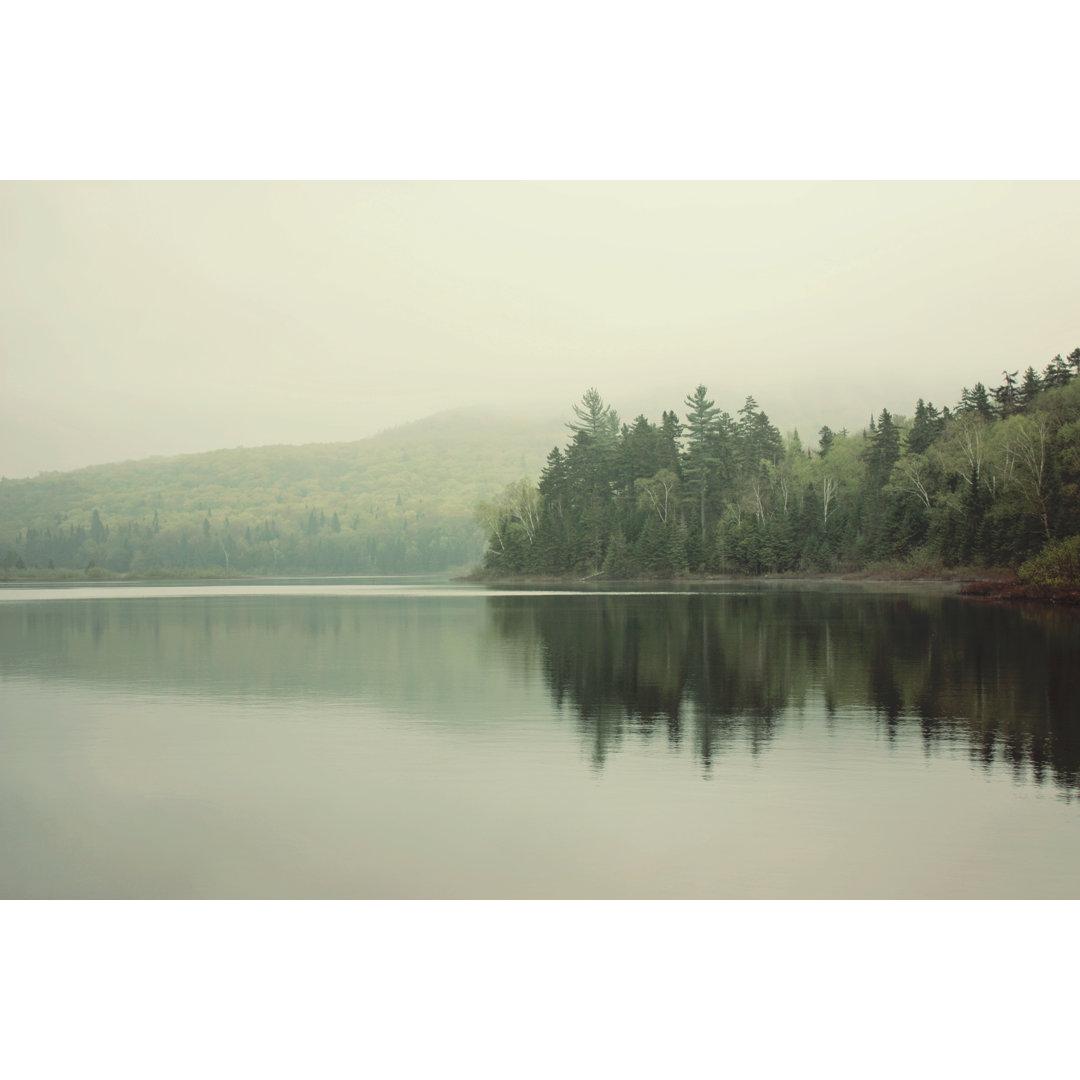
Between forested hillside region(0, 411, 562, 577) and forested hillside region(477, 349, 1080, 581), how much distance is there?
65107mm

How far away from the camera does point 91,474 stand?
174m

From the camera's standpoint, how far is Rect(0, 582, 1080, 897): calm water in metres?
7.65

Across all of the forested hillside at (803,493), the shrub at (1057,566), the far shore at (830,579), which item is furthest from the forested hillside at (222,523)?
the shrub at (1057,566)

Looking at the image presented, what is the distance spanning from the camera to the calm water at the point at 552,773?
7654 millimetres

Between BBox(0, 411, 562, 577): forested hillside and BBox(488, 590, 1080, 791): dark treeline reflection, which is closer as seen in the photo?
BBox(488, 590, 1080, 791): dark treeline reflection

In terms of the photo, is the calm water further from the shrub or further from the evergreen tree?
the evergreen tree

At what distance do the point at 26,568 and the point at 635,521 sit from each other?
83695 mm

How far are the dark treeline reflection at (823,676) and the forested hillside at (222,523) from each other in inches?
4849

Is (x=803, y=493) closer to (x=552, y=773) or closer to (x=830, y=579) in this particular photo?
(x=830, y=579)

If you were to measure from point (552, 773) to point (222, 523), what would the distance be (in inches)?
6972

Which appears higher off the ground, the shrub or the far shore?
the shrub

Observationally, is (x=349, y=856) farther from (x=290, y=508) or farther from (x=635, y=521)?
(x=290, y=508)

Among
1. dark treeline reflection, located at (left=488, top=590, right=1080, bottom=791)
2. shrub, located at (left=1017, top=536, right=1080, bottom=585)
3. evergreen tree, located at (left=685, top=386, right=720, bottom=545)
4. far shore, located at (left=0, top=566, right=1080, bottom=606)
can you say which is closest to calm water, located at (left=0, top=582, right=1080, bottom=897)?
dark treeline reflection, located at (left=488, top=590, right=1080, bottom=791)

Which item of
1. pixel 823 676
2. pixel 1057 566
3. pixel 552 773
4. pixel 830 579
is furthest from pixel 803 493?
pixel 552 773
